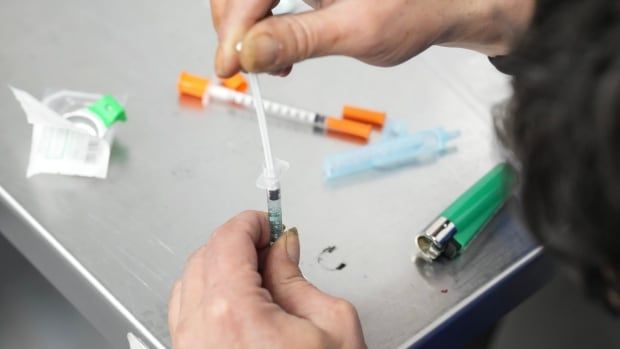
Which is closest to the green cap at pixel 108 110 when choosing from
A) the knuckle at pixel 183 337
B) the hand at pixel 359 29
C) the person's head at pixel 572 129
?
the hand at pixel 359 29

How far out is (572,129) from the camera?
0.35 meters

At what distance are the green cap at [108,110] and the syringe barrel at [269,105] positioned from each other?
0.37ft

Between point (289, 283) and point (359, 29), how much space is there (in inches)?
8.9

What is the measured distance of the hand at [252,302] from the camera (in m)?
0.53

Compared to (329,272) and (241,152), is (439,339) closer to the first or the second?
(329,272)

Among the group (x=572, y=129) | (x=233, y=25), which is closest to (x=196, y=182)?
(x=233, y=25)

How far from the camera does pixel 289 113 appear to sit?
0.84 m

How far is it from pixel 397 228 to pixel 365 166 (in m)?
0.09

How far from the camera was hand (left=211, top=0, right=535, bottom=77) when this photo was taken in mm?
544

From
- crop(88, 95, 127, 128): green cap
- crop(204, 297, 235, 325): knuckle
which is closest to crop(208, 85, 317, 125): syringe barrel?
crop(88, 95, 127, 128): green cap

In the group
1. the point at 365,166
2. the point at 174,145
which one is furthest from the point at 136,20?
the point at 365,166

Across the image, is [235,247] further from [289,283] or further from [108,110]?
[108,110]

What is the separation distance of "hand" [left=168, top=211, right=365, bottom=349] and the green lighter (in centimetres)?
16

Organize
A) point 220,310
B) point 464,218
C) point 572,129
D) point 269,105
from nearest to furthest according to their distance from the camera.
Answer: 1. point 572,129
2. point 220,310
3. point 464,218
4. point 269,105
